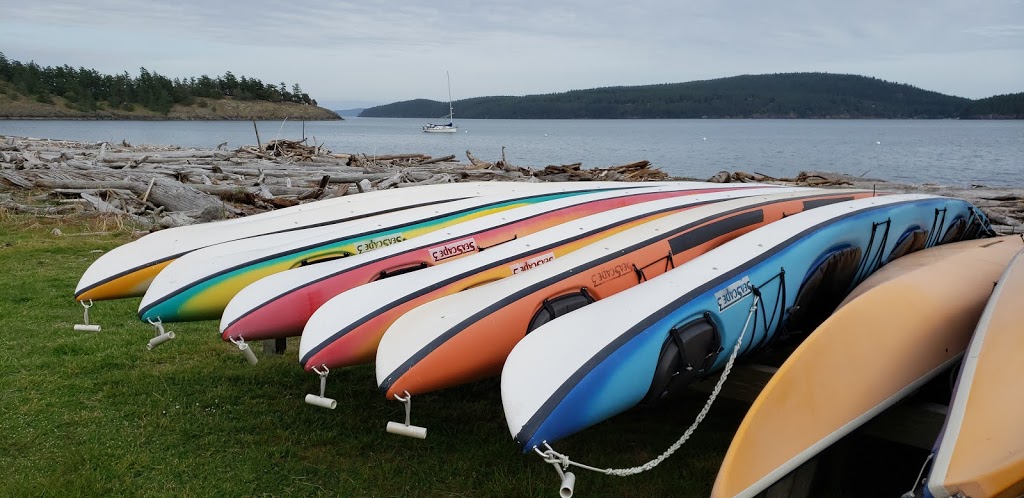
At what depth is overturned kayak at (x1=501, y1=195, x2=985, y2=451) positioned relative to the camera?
2.51m

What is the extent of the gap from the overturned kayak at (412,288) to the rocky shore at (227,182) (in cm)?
468

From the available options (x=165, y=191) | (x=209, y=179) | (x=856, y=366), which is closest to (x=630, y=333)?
(x=856, y=366)

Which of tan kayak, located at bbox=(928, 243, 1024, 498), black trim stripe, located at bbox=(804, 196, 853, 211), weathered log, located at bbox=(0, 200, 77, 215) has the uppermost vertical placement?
black trim stripe, located at bbox=(804, 196, 853, 211)

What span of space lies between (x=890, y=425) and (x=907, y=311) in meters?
0.50

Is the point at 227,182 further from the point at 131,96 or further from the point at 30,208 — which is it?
the point at 131,96

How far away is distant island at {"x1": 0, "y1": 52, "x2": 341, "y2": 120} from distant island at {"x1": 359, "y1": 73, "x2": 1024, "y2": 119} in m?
51.9

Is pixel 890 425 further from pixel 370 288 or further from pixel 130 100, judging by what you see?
pixel 130 100

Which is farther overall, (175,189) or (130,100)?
(130,100)

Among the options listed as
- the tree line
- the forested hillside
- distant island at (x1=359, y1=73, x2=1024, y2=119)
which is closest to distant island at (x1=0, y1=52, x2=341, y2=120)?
the tree line

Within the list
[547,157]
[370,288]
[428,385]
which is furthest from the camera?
[547,157]

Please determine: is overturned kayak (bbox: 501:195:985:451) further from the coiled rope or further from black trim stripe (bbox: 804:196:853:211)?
black trim stripe (bbox: 804:196:853:211)

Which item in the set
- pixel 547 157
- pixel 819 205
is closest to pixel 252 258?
pixel 819 205

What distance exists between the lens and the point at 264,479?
2979 mm

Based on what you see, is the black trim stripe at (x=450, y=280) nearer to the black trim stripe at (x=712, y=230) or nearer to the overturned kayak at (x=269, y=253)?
the black trim stripe at (x=712, y=230)
